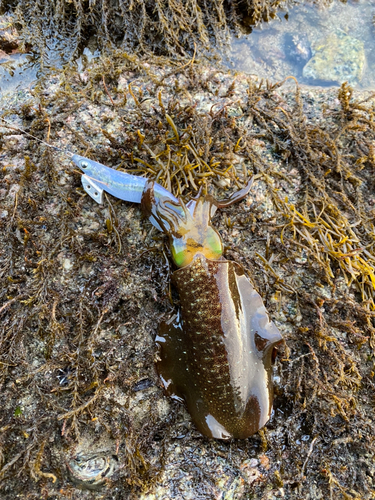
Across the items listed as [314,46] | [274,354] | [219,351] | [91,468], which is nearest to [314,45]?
[314,46]

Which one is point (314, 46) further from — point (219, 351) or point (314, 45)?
point (219, 351)

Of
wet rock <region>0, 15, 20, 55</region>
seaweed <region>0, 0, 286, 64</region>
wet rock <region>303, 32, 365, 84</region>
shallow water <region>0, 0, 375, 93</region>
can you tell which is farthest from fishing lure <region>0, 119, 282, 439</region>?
wet rock <region>303, 32, 365, 84</region>

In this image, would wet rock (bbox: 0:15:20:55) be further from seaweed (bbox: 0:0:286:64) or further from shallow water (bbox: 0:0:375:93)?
Result: shallow water (bbox: 0:0:375:93)

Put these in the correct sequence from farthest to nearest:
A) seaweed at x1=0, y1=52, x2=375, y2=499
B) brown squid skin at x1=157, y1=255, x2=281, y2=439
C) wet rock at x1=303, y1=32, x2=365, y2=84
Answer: wet rock at x1=303, y1=32, x2=365, y2=84, seaweed at x1=0, y1=52, x2=375, y2=499, brown squid skin at x1=157, y1=255, x2=281, y2=439

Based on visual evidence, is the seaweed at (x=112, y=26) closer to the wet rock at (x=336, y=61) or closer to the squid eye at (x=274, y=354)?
the wet rock at (x=336, y=61)

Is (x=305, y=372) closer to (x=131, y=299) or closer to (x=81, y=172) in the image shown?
(x=131, y=299)

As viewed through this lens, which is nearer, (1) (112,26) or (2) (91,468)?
(2) (91,468)

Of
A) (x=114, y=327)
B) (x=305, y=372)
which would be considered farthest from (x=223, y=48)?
(x=305, y=372)

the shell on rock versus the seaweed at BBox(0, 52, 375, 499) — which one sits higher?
the seaweed at BBox(0, 52, 375, 499)

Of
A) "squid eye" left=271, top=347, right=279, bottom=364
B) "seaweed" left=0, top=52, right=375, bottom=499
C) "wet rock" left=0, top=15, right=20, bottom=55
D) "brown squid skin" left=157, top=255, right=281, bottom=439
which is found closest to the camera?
"brown squid skin" left=157, top=255, right=281, bottom=439
